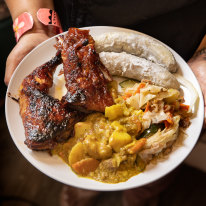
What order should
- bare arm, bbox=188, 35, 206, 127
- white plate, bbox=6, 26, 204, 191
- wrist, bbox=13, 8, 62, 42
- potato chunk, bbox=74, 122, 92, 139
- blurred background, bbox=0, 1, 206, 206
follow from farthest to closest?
blurred background, bbox=0, 1, 206, 206 < wrist, bbox=13, 8, 62, 42 < bare arm, bbox=188, 35, 206, 127 < potato chunk, bbox=74, 122, 92, 139 < white plate, bbox=6, 26, 204, 191

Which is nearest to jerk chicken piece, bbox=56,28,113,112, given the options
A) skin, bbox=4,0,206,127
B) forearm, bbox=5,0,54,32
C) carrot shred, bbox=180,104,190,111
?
skin, bbox=4,0,206,127

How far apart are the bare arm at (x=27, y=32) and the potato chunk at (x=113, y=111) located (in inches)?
44.9

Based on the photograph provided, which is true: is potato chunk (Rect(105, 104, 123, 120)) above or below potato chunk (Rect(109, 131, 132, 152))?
above

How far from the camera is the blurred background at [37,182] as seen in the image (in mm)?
2779

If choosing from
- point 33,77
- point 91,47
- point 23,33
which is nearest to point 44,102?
point 33,77

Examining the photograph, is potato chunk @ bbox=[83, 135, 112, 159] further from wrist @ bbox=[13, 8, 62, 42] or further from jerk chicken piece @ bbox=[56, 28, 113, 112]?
wrist @ bbox=[13, 8, 62, 42]

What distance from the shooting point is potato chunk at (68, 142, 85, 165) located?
6.01 ft

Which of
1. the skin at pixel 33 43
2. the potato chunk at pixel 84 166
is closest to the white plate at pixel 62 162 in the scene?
the potato chunk at pixel 84 166

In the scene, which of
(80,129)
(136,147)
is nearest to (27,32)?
(80,129)

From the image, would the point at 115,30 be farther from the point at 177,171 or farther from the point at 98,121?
the point at 177,171

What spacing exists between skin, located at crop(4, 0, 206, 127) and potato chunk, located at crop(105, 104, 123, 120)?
87 cm

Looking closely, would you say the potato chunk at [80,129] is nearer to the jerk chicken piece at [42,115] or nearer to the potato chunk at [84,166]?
the jerk chicken piece at [42,115]

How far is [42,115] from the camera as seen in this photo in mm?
1890

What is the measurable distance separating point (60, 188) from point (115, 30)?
6.35 feet
